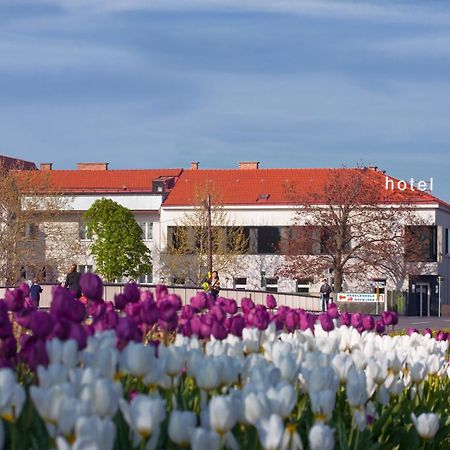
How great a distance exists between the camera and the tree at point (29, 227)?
83062mm

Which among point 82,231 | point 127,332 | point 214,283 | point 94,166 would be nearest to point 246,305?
point 127,332

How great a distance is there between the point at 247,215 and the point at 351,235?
1095cm

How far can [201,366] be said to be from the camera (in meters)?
6.03

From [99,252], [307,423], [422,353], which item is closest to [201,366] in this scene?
[307,423]

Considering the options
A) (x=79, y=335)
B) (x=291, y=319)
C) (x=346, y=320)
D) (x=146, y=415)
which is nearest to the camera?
(x=146, y=415)

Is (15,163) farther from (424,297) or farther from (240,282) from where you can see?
(424,297)

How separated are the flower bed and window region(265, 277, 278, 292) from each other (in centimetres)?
8314

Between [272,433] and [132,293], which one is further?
[132,293]

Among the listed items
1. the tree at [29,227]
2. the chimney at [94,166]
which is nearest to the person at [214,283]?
the tree at [29,227]

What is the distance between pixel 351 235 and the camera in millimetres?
88500

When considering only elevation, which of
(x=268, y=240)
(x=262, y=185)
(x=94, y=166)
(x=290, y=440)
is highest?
(x=94, y=166)

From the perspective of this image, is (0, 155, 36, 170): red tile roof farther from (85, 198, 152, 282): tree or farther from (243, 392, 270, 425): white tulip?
(243, 392, 270, 425): white tulip

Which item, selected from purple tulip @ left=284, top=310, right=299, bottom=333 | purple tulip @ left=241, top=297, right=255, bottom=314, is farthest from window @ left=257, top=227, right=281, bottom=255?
purple tulip @ left=284, top=310, right=299, bottom=333

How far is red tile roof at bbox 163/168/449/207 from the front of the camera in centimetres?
9381
